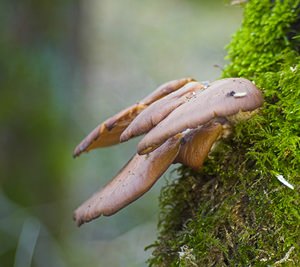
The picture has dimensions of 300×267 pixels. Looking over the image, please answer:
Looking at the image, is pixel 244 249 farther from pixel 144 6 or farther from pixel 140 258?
pixel 144 6

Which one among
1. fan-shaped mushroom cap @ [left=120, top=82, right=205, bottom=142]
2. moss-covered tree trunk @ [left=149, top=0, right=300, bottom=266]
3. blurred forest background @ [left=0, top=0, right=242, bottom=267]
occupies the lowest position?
blurred forest background @ [left=0, top=0, right=242, bottom=267]

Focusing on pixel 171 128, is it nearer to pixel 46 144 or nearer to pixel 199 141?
pixel 199 141

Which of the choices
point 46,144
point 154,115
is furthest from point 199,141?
point 46,144

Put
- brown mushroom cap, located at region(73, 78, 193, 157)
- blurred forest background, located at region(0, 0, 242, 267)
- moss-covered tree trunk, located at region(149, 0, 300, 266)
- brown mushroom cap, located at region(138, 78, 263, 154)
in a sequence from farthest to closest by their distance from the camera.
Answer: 1. blurred forest background, located at region(0, 0, 242, 267)
2. brown mushroom cap, located at region(73, 78, 193, 157)
3. moss-covered tree trunk, located at region(149, 0, 300, 266)
4. brown mushroom cap, located at region(138, 78, 263, 154)

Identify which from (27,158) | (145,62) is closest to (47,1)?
(27,158)

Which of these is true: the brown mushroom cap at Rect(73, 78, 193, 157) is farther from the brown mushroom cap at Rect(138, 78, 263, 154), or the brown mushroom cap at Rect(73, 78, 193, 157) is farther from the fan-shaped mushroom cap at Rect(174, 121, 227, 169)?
the brown mushroom cap at Rect(138, 78, 263, 154)

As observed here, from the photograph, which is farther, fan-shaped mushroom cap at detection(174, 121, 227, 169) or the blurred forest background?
the blurred forest background

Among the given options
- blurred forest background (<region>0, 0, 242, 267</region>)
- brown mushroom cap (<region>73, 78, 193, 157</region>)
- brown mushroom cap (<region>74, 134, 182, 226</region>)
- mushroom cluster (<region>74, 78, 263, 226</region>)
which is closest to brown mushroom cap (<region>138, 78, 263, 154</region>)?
mushroom cluster (<region>74, 78, 263, 226</region>)
